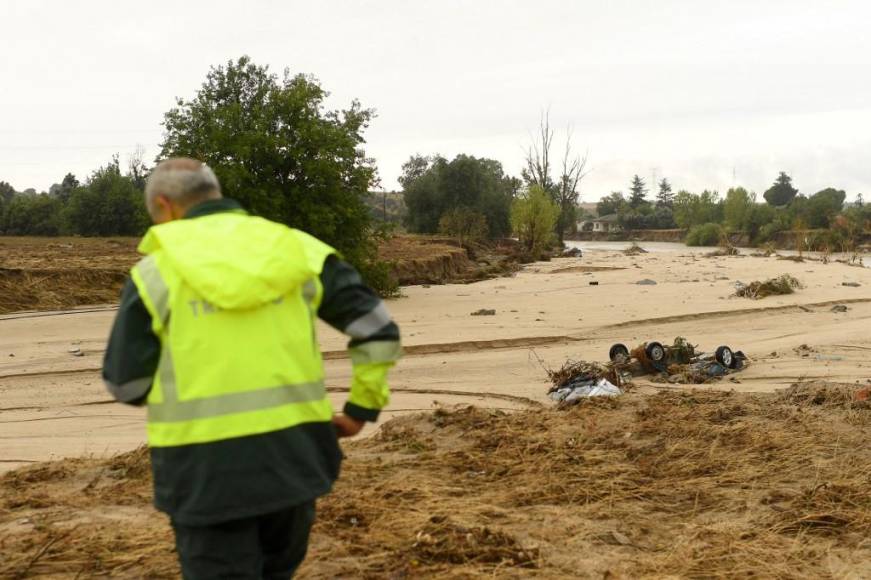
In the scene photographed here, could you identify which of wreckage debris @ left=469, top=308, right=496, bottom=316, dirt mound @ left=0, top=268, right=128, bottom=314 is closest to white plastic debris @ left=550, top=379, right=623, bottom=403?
wreckage debris @ left=469, top=308, right=496, bottom=316

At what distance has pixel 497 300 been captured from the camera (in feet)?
75.5

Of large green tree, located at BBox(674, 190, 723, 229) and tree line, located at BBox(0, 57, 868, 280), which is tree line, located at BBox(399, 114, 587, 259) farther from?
large green tree, located at BBox(674, 190, 723, 229)

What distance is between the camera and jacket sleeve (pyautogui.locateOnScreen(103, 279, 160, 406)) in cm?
279

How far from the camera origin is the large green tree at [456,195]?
65062 millimetres

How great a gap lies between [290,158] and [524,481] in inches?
659

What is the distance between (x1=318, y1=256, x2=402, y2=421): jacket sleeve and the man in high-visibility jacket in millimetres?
107

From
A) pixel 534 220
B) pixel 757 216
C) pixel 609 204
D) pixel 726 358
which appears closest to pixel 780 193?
pixel 609 204

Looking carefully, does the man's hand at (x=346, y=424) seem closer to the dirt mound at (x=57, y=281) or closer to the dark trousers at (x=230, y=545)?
the dark trousers at (x=230, y=545)

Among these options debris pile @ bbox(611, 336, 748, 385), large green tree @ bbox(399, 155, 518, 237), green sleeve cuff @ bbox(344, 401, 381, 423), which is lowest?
debris pile @ bbox(611, 336, 748, 385)

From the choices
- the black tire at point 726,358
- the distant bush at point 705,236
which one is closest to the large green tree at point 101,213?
the black tire at point 726,358

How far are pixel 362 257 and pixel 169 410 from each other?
19.9 m

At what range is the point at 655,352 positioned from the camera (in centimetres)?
1158

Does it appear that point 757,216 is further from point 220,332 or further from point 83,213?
point 220,332

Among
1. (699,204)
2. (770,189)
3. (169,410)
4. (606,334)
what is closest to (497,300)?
(606,334)
